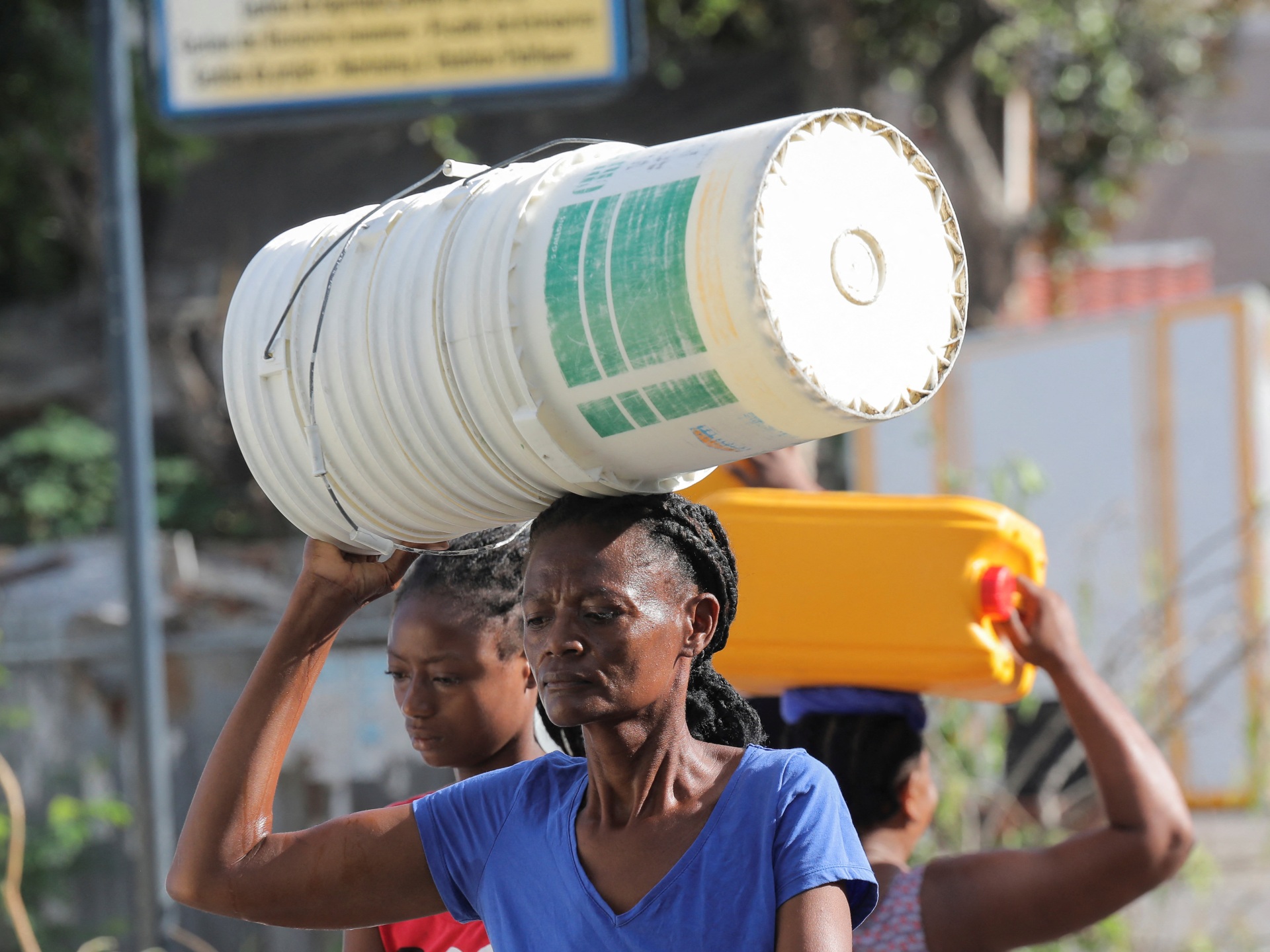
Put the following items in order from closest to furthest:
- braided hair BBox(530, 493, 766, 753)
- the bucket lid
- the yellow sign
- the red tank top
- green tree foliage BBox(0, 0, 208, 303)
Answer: the bucket lid, braided hair BBox(530, 493, 766, 753), the red tank top, the yellow sign, green tree foliage BBox(0, 0, 208, 303)

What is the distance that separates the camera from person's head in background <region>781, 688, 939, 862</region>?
2213 mm

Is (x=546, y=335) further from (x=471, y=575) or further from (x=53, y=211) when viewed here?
(x=53, y=211)

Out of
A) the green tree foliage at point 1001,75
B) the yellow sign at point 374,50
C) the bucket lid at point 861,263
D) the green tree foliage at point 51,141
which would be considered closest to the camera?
the bucket lid at point 861,263

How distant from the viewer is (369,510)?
5.31 ft

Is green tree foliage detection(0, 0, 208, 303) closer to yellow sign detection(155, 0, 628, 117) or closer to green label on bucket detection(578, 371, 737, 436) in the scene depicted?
yellow sign detection(155, 0, 628, 117)

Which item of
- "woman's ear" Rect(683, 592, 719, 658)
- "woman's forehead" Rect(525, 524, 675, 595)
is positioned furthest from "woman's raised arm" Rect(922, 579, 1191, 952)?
"woman's forehead" Rect(525, 524, 675, 595)

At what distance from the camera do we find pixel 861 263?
1363 millimetres

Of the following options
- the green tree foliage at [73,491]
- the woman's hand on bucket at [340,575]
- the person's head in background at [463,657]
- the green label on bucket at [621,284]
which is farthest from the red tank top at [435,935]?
the green tree foliage at [73,491]

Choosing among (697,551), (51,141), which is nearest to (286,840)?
(697,551)

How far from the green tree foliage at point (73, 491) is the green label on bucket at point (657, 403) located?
389 inches

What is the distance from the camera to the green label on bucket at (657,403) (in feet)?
4.36

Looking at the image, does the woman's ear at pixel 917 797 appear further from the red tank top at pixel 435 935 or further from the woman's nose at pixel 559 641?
the woman's nose at pixel 559 641

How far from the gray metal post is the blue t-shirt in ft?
7.99

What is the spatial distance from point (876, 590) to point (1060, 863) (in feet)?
1.58
